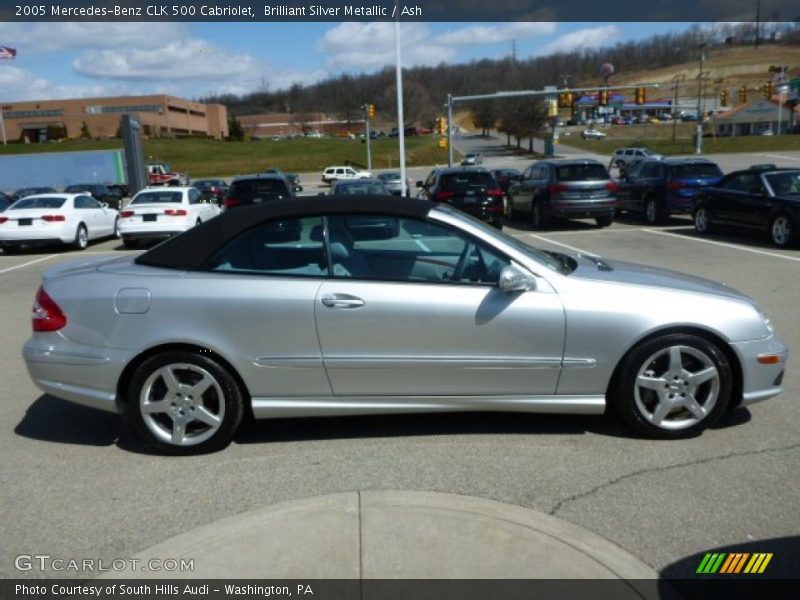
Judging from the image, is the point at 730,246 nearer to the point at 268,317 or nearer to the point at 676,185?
the point at 676,185

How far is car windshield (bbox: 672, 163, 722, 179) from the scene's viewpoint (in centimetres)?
1792

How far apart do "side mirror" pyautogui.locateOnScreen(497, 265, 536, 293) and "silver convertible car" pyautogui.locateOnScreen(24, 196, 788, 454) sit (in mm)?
13

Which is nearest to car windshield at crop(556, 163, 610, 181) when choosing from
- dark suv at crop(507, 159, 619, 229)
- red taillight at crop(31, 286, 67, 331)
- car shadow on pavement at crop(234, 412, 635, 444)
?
dark suv at crop(507, 159, 619, 229)

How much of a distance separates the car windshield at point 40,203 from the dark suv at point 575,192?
12021 mm

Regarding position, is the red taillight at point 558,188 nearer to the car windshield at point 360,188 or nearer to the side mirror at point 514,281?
the car windshield at point 360,188

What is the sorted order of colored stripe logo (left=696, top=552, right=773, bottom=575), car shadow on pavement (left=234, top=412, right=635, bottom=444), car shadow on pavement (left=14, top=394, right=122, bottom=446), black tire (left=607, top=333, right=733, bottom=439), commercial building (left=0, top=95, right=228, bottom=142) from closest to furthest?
colored stripe logo (left=696, top=552, right=773, bottom=575) → black tire (left=607, top=333, right=733, bottom=439) → car shadow on pavement (left=234, top=412, right=635, bottom=444) → car shadow on pavement (left=14, top=394, right=122, bottom=446) → commercial building (left=0, top=95, right=228, bottom=142)

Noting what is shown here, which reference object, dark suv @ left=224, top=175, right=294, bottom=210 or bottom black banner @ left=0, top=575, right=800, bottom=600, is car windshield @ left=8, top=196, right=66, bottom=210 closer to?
dark suv @ left=224, top=175, right=294, bottom=210

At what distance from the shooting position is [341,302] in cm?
433

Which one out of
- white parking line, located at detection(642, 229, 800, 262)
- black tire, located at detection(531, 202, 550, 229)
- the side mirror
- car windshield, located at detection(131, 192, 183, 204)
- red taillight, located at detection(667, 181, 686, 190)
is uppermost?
the side mirror

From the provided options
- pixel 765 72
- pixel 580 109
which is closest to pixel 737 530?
pixel 580 109

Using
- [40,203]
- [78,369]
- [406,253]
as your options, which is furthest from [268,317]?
[40,203]

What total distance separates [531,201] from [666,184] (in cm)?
337

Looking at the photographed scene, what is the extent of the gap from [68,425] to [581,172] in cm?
1518

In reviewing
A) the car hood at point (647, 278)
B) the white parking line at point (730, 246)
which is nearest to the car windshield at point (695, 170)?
the white parking line at point (730, 246)
